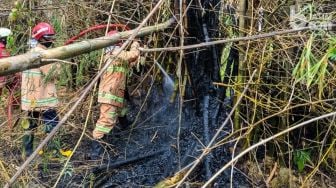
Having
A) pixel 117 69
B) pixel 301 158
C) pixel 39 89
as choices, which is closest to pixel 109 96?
pixel 117 69

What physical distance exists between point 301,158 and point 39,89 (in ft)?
9.52

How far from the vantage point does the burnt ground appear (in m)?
5.07

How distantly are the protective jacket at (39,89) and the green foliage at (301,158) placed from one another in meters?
2.64

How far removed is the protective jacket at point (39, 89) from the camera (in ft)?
17.4

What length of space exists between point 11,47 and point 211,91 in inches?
98.6

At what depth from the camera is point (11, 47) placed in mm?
5953

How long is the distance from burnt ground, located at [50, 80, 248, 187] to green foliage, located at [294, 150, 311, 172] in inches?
23.1

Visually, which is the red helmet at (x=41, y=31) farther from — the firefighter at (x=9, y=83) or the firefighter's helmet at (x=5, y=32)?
the firefighter's helmet at (x=5, y=32)

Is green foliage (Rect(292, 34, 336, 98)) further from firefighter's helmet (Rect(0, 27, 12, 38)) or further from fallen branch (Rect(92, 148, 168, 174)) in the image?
firefighter's helmet (Rect(0, 27, 12, 38))

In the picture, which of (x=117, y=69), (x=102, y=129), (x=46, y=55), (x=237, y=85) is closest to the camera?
(x=46, y=55)

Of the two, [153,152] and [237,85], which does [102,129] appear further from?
[237,85]

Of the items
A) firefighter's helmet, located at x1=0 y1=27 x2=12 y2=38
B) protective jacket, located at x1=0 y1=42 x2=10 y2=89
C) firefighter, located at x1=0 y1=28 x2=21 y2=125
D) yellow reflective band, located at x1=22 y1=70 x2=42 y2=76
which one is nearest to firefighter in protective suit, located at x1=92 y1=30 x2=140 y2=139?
yellow reflective band, located at x1=22 y1=70 x2=42 y2=76

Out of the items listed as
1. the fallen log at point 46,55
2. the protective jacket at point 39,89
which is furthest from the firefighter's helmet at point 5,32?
the fallen log at point 46,55

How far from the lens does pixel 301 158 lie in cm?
486
